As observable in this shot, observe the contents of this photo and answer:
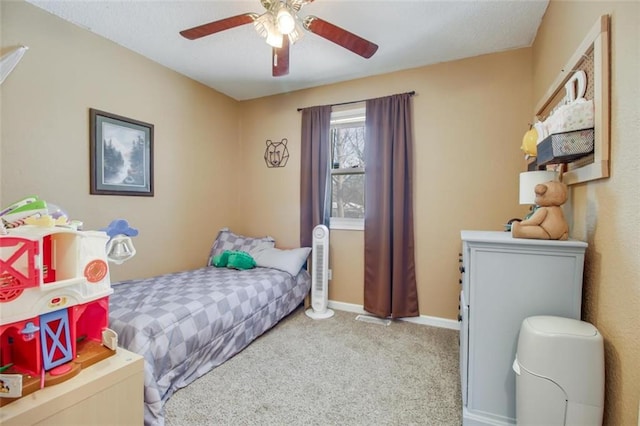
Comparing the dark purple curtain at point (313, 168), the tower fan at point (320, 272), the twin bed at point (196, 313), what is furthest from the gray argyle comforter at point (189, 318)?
the dark purple curtain at point (313, 168)

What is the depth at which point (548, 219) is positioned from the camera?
1.30 meters

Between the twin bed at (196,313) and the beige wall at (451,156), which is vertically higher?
the beige wall at (451,156)

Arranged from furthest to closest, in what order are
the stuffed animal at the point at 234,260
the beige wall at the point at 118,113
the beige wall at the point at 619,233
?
the stuffed animal at the point at 234,260
the beige wall at the point at 118,113
the beige wall at the point at 619,233

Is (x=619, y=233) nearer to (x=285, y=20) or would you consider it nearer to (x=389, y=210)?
(x=285, y=20)

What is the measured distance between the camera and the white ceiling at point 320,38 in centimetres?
194

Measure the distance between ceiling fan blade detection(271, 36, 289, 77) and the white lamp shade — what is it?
1.59 meters

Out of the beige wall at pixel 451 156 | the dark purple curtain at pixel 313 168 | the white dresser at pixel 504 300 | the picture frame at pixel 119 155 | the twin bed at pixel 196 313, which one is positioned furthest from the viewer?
the dark purple curtain at pixel 313 168

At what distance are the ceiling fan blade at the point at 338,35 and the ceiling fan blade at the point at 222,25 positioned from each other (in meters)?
0.32

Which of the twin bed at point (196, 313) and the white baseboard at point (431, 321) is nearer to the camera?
the twin bed at point (196, 313)

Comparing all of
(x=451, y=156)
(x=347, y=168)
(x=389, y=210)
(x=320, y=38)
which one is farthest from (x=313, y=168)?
(x=451, y=156)

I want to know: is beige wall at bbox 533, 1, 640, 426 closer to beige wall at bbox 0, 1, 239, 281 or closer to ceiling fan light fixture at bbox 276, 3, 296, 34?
ceiling fan light fixture at bbox 276, 3, 296, 34

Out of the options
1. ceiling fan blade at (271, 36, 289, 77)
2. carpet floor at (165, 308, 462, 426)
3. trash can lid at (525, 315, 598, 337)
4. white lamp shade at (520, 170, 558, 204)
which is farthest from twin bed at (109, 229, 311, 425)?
white lamp shade at (520, 170, 558, 204)

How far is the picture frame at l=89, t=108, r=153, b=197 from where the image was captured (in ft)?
7.41

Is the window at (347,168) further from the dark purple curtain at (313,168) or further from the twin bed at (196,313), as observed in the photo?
the twin bed at (196,313)
